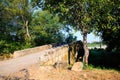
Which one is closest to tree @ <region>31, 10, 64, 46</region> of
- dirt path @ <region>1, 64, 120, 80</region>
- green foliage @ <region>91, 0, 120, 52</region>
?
green foliage @ <region>91, 0, 120, 52</region>

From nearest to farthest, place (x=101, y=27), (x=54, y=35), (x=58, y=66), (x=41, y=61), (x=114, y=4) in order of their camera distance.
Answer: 1. (x=58, y=66)
2. (x=41, y=61)
3. (x=114, y=4)
4. (x=101, y=27)
5. (x=54, y=35)

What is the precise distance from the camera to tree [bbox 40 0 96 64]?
21.3 metres

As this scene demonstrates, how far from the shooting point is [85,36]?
22656 mm

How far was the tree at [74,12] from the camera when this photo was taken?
21297 mm

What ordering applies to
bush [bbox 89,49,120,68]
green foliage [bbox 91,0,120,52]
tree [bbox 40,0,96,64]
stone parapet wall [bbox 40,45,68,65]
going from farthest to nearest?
1. bush [bbox 89,49,120,68]
2. tree [bbox 40,0,96,64]
3. green foliage [bbox 91,0,120,52]
4. stone parapet wall [bbox 40,45,68,65]

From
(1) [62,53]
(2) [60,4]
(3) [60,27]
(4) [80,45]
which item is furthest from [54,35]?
(2) [60,4]

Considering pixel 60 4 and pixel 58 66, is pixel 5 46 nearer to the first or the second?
pixel 60 4

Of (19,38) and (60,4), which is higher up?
(60,4)

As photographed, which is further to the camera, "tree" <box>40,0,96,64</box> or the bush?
the bush

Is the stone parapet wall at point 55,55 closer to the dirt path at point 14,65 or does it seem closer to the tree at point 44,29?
the dirt path at point 14,65

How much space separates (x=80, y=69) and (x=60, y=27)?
1275 inches

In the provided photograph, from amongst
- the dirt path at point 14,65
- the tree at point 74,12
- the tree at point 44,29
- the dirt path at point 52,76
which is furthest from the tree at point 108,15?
the tree at point 44,29

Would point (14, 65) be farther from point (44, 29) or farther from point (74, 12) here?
point (44, 29)

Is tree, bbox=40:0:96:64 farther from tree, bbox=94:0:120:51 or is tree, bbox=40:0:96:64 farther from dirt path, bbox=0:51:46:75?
dirt path, bbox=0:51:46:75
